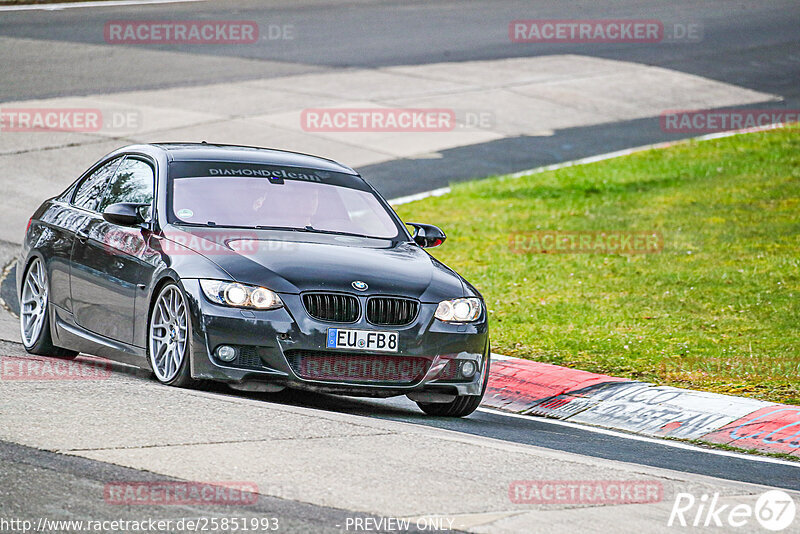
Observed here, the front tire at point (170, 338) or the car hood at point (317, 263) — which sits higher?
the car hood at point (317, 263)

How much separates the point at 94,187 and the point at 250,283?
8.14 ft

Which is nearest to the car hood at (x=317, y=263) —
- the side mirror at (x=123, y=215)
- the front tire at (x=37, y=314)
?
the side mirror at (x=123, y=215)

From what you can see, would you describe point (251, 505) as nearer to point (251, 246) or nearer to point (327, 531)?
point (327, 531)

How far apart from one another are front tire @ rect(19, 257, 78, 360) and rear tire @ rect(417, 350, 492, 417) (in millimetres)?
2734

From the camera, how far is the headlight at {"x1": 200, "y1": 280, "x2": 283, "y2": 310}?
8.00 m

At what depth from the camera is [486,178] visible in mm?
20562

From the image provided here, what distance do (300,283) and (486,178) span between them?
1271 cm

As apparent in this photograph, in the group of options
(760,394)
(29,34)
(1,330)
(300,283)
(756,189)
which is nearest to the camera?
(300,283)

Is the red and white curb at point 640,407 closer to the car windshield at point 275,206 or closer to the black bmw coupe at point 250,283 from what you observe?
the black bmw coupe at point 250,283

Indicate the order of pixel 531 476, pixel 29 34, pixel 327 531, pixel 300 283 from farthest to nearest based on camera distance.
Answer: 1. pixel 29 34
2. pixel 300 283
3. pixel 531 476
4. pixel 327 531

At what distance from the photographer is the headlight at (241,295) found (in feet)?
26.2

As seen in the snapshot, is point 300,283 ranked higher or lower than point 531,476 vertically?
higher

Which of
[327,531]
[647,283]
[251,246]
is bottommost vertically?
[647,283]

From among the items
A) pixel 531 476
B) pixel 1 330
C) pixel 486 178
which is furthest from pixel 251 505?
pixel 486 178
